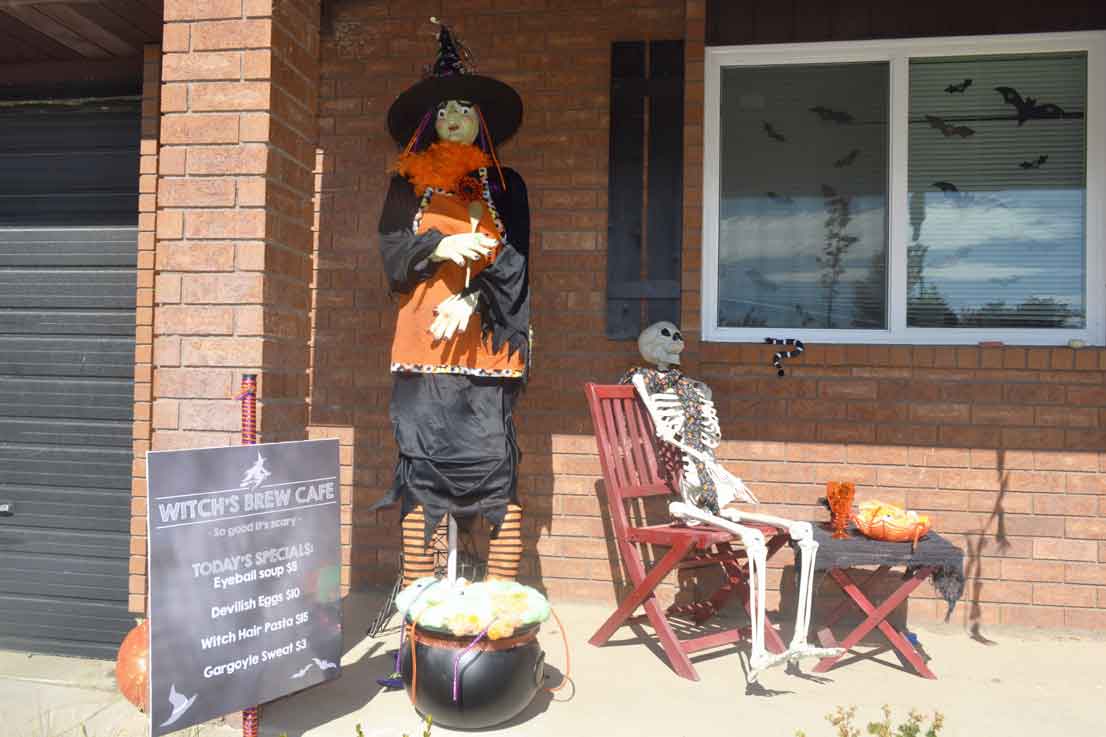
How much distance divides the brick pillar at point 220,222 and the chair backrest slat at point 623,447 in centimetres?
129

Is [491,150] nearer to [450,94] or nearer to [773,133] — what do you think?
[450,94]

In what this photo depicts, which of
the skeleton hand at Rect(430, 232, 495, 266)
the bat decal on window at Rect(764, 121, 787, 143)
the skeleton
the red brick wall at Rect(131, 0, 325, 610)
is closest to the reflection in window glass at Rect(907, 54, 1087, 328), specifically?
the bat decal on window at Rect(764, 121, 787, 143)

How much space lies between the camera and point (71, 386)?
406 cm

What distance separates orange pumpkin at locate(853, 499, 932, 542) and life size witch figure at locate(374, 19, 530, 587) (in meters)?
1.38

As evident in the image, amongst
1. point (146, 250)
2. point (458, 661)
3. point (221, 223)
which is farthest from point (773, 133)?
point (146, 250)

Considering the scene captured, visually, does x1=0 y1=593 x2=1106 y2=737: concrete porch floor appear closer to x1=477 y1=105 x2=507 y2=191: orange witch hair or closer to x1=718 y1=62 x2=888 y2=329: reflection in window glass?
x1=718 y1=62 x2=888 y2=329: reflection in window glass

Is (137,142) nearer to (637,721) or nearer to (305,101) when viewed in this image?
(305,101)

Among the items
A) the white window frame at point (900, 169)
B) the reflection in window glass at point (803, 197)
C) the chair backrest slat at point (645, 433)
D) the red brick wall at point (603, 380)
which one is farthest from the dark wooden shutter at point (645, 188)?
the chair backrest slat at point (645, 433)

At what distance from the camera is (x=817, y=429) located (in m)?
3.85

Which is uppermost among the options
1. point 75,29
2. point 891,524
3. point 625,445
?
point 75,29

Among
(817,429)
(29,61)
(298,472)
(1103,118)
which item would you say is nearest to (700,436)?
(817,429)

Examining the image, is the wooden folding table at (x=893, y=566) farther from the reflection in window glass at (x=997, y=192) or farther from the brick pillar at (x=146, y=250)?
the brick pillar at (x=146, y=250)

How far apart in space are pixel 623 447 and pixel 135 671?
1.99 metres

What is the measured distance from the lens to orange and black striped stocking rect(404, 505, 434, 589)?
3.17m
